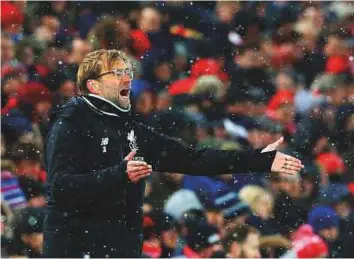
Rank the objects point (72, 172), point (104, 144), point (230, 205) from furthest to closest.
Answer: point (230, 205), point (104, 144), point (72, 172)

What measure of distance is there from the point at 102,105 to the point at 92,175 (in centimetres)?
34

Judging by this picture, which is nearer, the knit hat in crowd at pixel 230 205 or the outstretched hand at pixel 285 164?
the outstretched hand at pixel 285 164

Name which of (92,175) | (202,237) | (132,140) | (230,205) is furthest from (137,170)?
(230,205)

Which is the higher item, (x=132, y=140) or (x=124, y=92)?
(x=124, y=92)

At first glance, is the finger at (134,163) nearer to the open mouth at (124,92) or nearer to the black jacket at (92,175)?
the black jacket at (92,175)

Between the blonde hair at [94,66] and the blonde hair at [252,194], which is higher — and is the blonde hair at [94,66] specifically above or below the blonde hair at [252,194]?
below

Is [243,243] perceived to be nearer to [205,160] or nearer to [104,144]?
[205,160]

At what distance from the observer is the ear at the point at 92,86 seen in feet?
11.7

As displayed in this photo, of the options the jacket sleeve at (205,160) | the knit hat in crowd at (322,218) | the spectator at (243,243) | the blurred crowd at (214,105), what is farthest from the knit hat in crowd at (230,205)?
the jacket sleeve at (205,160)

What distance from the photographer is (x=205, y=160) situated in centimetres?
371

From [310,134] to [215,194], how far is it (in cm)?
79

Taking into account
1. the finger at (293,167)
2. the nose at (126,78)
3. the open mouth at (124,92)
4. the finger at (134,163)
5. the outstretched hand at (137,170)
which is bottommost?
the outstretched hand at (137,170)

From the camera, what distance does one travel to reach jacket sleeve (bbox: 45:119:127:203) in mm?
3242

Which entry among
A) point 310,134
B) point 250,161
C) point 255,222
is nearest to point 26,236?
point 255,222
